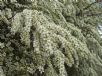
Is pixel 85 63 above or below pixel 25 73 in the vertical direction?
A: below

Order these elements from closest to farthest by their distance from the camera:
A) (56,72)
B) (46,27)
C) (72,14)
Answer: (46,27), (56,72), (72,14)

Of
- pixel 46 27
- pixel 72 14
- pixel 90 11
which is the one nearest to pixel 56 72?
pixel 46 27

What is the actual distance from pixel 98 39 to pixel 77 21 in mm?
478

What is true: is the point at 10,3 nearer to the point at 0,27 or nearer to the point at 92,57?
the point at 0,27

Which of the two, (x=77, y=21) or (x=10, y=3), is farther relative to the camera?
(x=77, y=21)

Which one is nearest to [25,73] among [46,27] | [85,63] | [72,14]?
[46,27]

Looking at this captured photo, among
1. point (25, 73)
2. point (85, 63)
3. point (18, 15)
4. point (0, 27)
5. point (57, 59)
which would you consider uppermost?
point (18, 15)

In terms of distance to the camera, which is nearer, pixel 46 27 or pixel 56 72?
pixel 46 27

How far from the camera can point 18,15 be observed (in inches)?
103

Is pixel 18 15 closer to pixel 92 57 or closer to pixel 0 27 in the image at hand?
pixel 0 27

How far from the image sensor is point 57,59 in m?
2.63

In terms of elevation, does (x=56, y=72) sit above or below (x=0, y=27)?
below

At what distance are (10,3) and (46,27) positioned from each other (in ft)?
2.22

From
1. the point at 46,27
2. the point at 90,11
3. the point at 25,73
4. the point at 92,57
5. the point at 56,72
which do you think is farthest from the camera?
the point at 90,11
